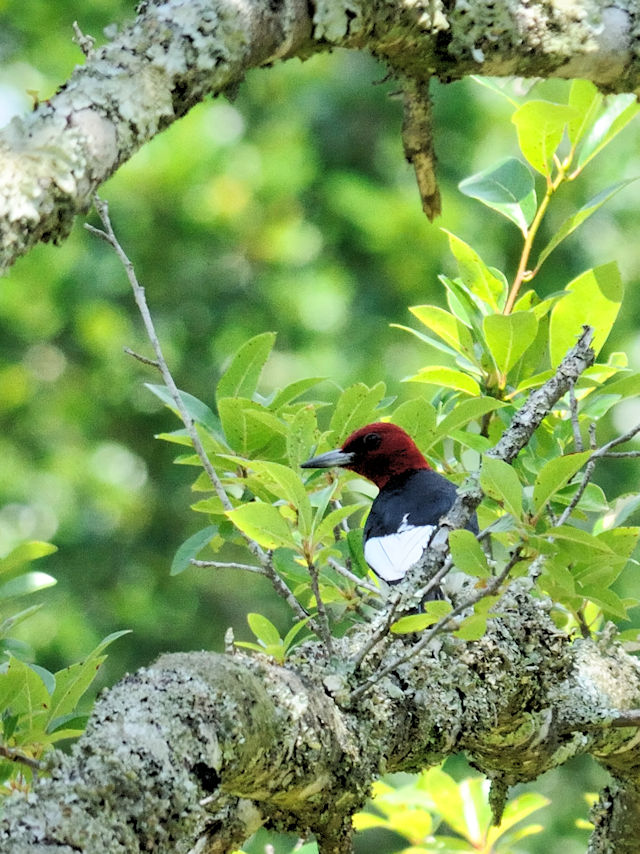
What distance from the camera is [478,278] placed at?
225cm

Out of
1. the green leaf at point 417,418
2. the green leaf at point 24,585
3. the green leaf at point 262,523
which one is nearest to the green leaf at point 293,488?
the green leaf at point 262,523

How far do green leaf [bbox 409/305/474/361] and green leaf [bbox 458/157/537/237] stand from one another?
0.72ft

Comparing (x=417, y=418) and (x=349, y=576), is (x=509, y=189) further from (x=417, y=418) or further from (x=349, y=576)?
(x=349, y=576)

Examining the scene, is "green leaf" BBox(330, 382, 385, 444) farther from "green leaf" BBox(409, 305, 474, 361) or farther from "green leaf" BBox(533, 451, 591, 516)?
"green leaf" BBox(533, 451, 591, 516)

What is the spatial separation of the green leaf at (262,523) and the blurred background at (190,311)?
524 centimetres

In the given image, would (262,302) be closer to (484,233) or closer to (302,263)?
(302,263)

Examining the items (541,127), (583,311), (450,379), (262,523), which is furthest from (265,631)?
(541,127)

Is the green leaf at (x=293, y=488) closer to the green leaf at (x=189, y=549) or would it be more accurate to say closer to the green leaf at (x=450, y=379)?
the green leaf at (x=189, y=549)

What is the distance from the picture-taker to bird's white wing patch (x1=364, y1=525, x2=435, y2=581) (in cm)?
255

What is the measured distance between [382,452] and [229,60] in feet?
6.09

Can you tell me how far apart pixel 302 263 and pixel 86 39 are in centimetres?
595

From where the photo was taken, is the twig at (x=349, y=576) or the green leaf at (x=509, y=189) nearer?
the twig at (x=349, y=576)

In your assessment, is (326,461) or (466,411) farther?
(326,461)

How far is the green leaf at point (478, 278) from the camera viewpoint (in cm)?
223
